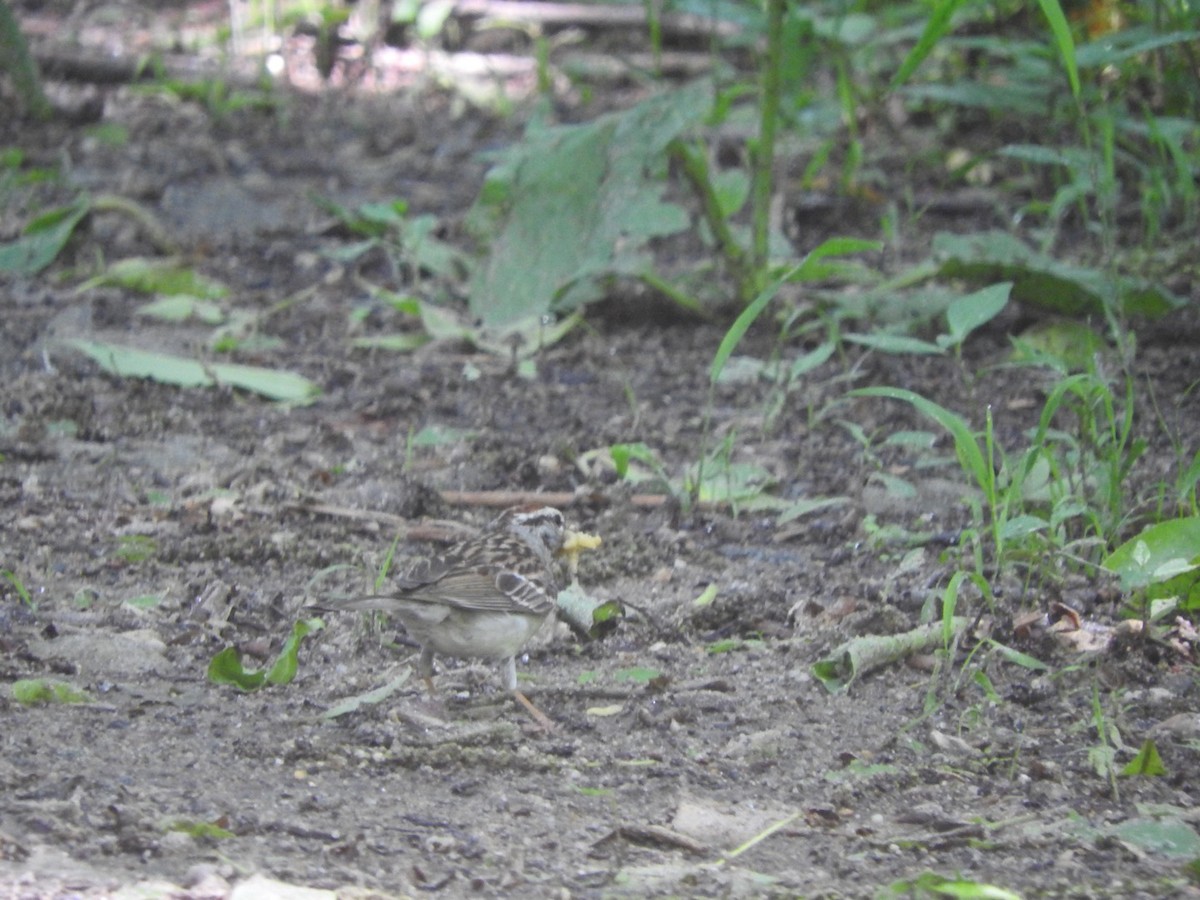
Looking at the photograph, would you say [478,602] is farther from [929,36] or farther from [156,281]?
[156,281]

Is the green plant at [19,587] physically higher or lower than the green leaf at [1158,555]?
lower

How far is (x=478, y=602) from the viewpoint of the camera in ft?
13.1

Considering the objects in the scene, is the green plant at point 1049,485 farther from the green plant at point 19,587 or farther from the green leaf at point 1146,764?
the green plant at point 19,587

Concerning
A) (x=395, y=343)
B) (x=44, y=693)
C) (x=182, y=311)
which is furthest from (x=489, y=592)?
(x=182, y=311)

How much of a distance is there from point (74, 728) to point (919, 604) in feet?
7.28

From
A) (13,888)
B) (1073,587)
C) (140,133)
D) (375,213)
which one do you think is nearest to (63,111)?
(140,133)

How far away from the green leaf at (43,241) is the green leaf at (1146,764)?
220 inches

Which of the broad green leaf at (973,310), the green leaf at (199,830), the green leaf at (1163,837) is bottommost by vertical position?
the green leaf at (1163,837)

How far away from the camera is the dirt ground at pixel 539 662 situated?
310 centimetres

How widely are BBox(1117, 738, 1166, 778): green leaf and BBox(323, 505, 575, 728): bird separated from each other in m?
1.28

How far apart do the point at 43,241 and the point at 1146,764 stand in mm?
5776

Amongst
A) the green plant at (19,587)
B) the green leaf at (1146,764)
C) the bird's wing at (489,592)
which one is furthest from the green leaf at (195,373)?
the green leaf at (1146,764)

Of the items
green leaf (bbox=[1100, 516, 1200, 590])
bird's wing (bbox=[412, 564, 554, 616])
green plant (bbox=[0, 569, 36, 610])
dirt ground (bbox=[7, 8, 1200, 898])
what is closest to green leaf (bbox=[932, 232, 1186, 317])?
dirt ground (bbox=[7, 8, 1200, 898])

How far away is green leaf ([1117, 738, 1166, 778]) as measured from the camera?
344 centimetres
